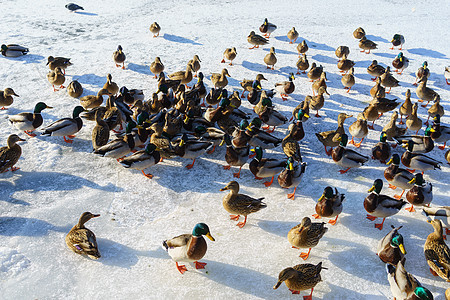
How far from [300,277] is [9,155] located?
6.17 metres

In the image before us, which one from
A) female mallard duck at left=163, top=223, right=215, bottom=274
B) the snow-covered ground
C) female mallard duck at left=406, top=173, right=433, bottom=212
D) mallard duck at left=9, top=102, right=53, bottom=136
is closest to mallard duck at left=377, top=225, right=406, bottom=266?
the snow-covered ground

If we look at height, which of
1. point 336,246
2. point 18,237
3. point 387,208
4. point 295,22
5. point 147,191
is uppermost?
point 295,22

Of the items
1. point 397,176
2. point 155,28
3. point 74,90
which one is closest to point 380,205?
point 397,176

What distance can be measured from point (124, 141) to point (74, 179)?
1.29 m

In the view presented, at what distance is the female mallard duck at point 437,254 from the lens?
5531 mm

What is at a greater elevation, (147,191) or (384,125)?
(384,125)

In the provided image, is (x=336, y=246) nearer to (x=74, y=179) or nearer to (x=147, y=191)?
(x=147, y=191)

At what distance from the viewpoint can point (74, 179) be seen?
24.8 ft

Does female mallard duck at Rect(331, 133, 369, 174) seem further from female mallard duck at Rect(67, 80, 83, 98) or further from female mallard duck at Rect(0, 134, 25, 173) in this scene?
female mallard duck at Rect(67, 80, 83, 98)

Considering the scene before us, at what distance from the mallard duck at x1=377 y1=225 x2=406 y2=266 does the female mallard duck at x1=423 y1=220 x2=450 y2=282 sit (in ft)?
1.44

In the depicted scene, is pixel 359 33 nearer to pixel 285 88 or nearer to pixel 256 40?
pixel 256 40

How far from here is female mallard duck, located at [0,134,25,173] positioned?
7.42 meters

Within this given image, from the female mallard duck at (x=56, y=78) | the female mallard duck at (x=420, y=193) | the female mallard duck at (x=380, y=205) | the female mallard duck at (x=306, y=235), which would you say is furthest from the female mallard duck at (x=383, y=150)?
the female mallard duck at (x=56, y=78)

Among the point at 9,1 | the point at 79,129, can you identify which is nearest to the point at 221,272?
the point at 79,129
